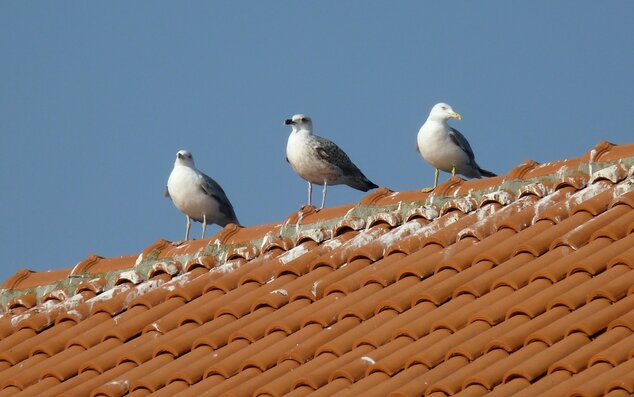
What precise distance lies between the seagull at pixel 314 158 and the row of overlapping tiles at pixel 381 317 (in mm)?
3764

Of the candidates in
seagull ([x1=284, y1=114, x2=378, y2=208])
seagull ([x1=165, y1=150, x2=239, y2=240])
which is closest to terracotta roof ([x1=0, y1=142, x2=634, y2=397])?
seagull ([x1=165, y1=150, x2=239, y2=240])

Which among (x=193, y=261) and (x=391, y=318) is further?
(x=193, y=261)

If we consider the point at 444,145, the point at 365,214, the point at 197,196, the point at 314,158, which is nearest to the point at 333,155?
the point at 314,158

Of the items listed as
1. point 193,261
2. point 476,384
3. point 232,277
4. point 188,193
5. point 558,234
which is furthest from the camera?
point 188,193

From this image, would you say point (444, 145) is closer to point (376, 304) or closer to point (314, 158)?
point (314, 158)

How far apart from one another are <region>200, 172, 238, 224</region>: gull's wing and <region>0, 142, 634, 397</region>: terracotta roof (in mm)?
2661

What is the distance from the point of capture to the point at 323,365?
657 cm

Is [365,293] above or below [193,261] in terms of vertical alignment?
below

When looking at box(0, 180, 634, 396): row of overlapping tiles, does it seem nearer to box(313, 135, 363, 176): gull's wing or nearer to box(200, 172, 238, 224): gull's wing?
box(200, 172, 238, 224): gull's wing

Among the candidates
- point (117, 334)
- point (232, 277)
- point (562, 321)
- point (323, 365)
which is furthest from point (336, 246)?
point (562, 321)

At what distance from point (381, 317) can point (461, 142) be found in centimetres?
589

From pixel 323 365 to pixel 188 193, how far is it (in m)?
6.16

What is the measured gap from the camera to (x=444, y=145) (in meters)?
12.6

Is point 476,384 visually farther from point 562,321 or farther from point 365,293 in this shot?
point 365,293
